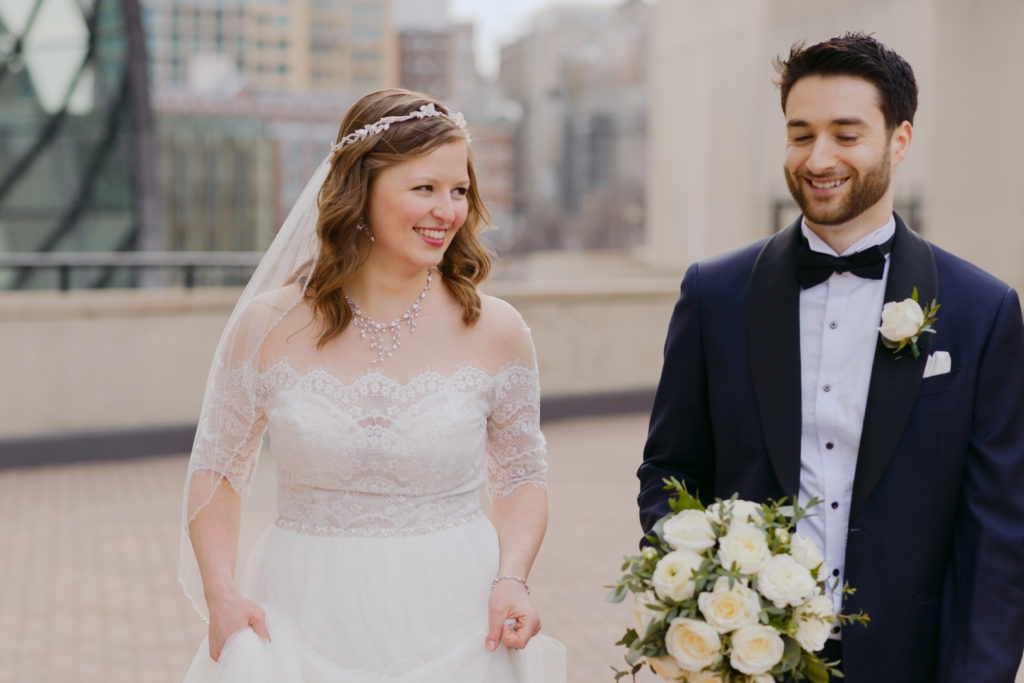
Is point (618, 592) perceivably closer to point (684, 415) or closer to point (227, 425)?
point (684, 415)

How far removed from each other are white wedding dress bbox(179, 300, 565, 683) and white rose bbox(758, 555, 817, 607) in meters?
0.82

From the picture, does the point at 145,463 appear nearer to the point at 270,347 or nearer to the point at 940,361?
the point at 270,347

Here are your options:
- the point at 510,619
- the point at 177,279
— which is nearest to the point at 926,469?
the point at 510,619

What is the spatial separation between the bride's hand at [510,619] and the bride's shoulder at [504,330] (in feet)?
1.86

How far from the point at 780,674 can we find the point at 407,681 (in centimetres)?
88

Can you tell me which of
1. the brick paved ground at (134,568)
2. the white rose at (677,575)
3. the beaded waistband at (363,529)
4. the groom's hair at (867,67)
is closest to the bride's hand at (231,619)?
the beaded waistband at (363,529)

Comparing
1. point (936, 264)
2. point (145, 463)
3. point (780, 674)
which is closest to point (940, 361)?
point (936, 264)

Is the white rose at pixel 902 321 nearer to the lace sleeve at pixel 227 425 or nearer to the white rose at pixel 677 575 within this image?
the white rose at pixel 677 575

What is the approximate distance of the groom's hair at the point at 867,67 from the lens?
2.43 m

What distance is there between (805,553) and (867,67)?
0.99 meters

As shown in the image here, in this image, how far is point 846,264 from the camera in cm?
255

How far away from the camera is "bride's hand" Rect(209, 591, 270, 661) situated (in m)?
2.65

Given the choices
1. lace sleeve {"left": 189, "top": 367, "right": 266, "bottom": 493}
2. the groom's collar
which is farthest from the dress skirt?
the groom's collar

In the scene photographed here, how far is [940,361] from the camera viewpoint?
8.18 feet
